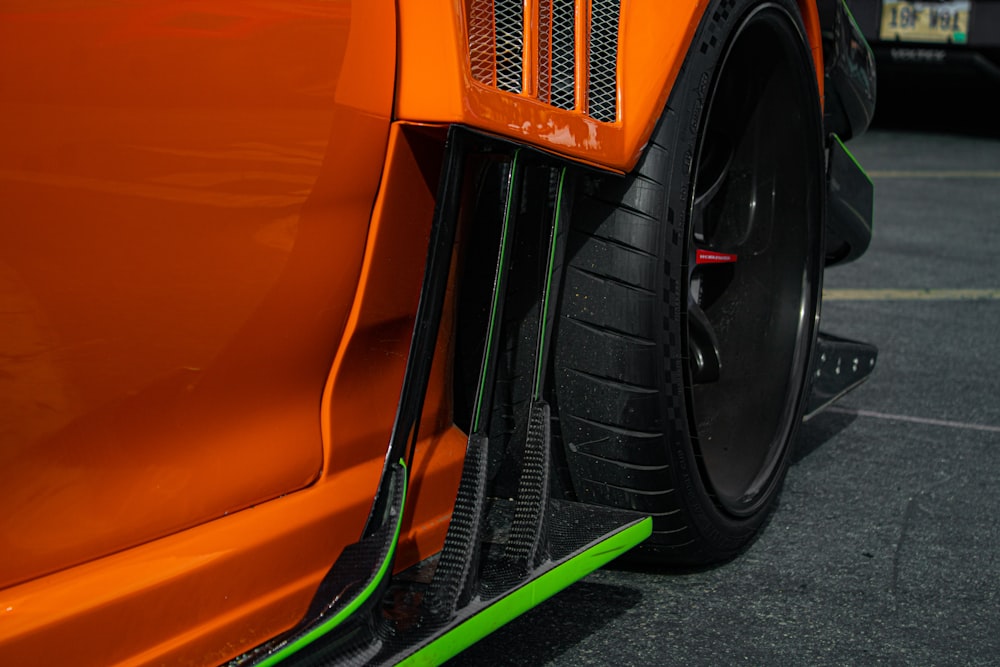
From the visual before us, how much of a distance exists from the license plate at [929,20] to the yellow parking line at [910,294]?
437 centimetres

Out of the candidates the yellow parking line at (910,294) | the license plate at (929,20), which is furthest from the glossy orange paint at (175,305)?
the license plate at (929,20)

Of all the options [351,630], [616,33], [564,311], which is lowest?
[351,630]

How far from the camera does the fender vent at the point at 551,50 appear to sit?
1495 mm

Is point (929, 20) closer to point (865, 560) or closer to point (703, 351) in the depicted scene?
point (703, 351)

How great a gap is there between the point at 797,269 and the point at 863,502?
0.51 metres

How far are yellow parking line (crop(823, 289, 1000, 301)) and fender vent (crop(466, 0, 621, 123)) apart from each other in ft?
9.16

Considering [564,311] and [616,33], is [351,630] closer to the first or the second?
[564,311]

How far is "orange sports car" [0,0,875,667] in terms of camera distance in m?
1.17

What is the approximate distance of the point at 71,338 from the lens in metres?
1.18

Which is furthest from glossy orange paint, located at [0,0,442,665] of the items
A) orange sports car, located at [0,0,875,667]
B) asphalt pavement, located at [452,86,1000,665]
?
asphalt pavement, located at [452,86,1000,665]

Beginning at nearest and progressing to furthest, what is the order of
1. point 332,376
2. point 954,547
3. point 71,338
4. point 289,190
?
point 71,338 < point 289,190 < point 332,376 < point 954,547

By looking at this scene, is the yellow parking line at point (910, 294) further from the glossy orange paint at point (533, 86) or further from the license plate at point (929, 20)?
the license plate at point (929, 20)

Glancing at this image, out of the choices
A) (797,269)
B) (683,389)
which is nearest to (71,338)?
(683,389)

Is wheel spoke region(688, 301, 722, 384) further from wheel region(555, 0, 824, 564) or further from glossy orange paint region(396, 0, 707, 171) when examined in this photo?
glossy orange paint region(396, 0, 707, 171)
